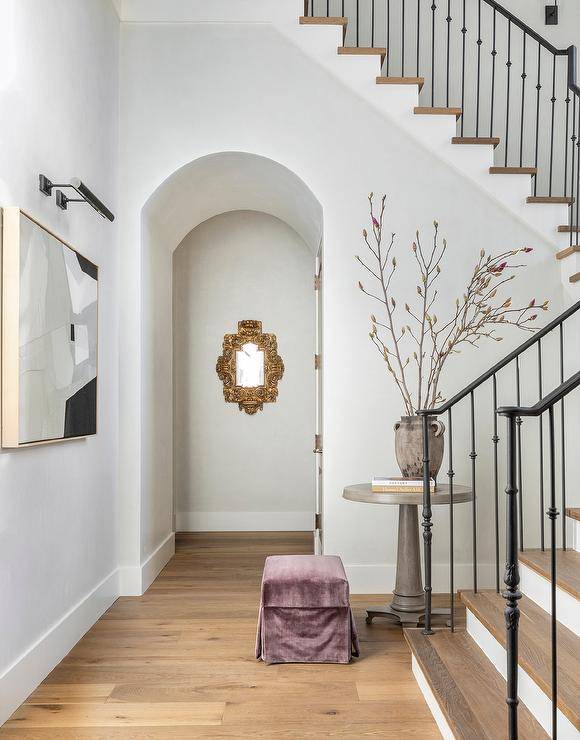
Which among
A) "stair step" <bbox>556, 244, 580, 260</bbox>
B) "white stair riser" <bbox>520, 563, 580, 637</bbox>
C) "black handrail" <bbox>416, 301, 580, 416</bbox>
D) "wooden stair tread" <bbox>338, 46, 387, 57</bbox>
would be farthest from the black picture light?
"stair step" <bbox>556, 244, 580, 260</bbox>

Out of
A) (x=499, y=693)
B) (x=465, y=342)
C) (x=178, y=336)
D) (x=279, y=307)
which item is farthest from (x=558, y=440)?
(x=178, y=336)

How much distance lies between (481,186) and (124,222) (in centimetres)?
223

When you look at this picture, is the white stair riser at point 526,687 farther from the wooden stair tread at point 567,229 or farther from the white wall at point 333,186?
the wooden stair tread at point 567,229

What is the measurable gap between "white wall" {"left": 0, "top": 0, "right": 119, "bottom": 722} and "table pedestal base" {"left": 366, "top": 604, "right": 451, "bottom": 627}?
1.47 meters

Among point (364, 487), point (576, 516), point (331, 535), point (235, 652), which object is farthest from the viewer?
point (331, 535)

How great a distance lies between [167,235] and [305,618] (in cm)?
322

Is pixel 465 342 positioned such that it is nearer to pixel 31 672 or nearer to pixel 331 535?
pixel 331 535

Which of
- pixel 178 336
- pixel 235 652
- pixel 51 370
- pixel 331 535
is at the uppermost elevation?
pixel 178 336

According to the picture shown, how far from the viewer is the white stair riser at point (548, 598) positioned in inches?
103

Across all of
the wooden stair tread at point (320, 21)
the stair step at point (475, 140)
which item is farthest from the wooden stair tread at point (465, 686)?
the wooden stair tread at point (320, 21)

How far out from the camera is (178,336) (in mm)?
6676

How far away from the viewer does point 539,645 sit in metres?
2.50

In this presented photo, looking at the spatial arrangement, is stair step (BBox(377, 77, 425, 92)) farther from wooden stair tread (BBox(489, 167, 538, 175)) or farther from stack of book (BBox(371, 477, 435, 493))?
stack of book (BBox(371, 477, 435, 493))

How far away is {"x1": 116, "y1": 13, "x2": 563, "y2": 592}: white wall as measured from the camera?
4570 millimetres
